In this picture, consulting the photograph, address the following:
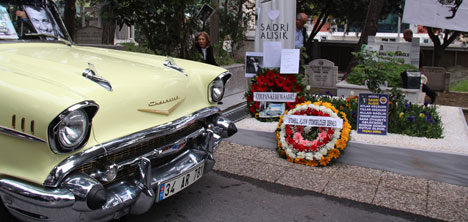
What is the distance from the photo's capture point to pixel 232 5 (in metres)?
14.7

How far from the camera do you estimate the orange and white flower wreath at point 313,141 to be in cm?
477

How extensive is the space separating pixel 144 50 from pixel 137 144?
7.26 m

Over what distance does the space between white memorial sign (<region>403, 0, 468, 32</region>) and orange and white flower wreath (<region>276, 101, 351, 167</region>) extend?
355cm

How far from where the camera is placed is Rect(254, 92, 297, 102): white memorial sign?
5.91 metres

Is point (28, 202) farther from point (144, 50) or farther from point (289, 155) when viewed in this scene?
point (144, 50)

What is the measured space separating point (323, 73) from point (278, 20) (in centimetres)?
519

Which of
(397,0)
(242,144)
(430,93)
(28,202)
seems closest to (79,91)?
(28,202)

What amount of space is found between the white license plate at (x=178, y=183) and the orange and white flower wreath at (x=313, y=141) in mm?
1663

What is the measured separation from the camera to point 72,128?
2.61m

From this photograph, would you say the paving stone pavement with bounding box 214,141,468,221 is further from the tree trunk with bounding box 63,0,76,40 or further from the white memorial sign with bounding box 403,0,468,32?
the tree trunk with bounding box 63,0,76,40

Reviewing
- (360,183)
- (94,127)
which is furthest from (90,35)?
(94,127)

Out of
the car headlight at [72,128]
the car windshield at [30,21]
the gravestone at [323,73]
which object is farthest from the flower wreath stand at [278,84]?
the gravestone at [323,73]

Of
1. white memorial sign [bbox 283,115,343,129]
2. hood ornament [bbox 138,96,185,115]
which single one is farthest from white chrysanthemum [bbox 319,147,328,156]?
hood ornament [bbox 138,96,185,115]

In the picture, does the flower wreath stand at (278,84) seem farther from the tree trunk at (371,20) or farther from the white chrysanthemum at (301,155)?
the tree trunk at (371,20)
